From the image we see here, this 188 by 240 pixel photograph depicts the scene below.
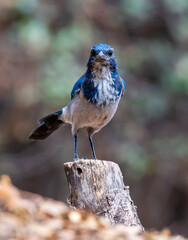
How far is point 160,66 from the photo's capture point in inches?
415

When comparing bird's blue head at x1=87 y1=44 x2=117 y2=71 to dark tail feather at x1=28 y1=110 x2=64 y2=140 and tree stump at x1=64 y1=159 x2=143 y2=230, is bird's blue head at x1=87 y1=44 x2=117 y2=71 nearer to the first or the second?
dark tail feather at x1=28 y1=110 x2=64 y2=140

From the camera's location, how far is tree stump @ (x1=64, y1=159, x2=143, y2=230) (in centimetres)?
397

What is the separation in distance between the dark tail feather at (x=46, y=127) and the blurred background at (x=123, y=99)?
9.89 ft

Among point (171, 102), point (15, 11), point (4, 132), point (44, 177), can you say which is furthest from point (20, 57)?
point (171, 102)

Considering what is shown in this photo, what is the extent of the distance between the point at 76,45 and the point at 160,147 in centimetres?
274

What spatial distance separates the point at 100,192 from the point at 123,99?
597 cm

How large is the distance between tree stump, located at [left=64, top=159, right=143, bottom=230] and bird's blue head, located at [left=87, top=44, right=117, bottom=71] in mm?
1313

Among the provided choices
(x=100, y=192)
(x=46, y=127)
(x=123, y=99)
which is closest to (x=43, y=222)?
(x=100, y=192)

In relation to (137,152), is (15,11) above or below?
above

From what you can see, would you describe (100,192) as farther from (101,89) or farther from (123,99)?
(123,99)

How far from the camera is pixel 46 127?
5996 millimetres

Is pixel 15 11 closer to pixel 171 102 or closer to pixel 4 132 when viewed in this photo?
pixel 4 132

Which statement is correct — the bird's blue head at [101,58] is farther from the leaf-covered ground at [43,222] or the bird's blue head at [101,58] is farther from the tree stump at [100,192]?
the leaf-covered ground at [43,222]

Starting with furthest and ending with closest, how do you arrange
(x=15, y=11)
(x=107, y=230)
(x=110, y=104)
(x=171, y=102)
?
(x=171, y=102) → (x=15, y=11) → (x=110, y=104) → (x=107, y=230)
